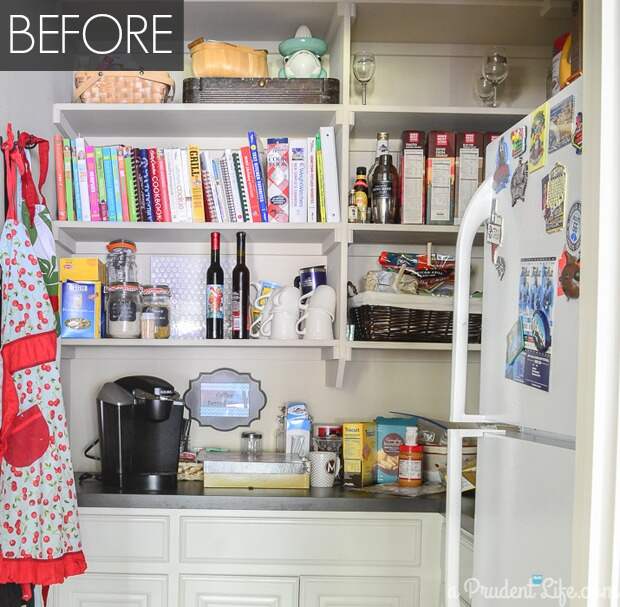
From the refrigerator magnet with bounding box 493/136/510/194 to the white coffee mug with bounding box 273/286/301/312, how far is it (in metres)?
1.11

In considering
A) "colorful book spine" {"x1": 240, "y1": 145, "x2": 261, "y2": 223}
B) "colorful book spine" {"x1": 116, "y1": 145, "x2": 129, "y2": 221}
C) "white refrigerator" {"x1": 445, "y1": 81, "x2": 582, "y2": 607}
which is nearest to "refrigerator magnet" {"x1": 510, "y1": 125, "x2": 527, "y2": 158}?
"white refrigerator" {"x1": 445, "y1": 81, "x2": 582, "y2": 607}

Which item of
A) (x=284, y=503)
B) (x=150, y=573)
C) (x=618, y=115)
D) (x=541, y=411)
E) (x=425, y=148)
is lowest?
(x=150, y=573)

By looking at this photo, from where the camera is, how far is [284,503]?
2369 mm

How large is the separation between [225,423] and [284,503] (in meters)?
0.54

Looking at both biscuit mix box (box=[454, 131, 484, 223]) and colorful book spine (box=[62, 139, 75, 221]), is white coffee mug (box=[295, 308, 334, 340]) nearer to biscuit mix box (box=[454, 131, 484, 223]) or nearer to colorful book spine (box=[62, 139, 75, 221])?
biscuit mix box (box=[454, 131, 484, 223])

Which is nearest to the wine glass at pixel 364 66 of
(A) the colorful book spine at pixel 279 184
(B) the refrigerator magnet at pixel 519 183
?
(A) the colorful book spine at pixel 279 184

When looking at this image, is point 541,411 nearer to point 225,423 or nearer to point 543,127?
point 543,127

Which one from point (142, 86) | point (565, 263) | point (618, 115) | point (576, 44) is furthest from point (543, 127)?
point (142, 86)

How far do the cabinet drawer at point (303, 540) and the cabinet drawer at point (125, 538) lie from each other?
68mm

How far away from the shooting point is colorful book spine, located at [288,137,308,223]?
2637mm

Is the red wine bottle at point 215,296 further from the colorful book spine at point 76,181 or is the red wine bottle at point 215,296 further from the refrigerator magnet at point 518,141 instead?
the refrigerator magnet at point 518,141

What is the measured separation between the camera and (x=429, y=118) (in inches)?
104

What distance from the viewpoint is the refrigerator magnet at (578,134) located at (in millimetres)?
1218

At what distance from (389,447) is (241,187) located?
0.96 metres
